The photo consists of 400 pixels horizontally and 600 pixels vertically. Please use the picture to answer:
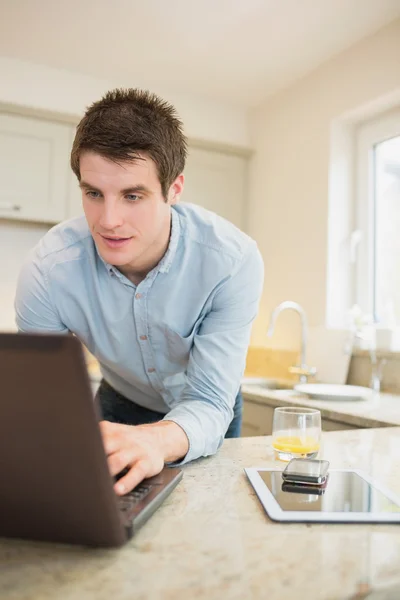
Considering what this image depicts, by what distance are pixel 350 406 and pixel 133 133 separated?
129 cm

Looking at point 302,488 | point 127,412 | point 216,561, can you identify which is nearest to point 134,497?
point 216,561

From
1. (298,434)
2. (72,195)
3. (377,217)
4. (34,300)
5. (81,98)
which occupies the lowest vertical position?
(298,434)

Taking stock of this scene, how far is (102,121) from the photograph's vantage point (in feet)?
3.60

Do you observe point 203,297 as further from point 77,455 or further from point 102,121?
point 77,455

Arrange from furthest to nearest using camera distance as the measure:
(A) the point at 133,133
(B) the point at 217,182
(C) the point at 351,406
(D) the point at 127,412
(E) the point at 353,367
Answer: (B) the point at 217,182, (E) the point at 353,367, (C) the point at 351,406, (D) the point at 127,412, (A) the point at 133,133

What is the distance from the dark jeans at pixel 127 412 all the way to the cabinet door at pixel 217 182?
1.85 meters

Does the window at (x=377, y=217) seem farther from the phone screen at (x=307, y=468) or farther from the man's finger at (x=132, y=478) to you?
the man's finger at (x=132, y=478)

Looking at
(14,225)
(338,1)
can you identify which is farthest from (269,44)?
(14,225)

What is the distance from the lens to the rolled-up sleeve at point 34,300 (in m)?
1.22

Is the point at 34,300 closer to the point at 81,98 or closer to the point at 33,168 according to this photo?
the point at 33,168

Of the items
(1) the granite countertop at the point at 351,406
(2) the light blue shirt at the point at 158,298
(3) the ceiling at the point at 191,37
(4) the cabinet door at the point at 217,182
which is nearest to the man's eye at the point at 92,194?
(2) the light blue shirt at the point at 158,298

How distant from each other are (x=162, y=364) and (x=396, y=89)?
184cm

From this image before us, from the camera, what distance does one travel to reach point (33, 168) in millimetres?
2926

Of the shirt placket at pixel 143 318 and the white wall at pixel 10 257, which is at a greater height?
the white wall at pixel 10 257
